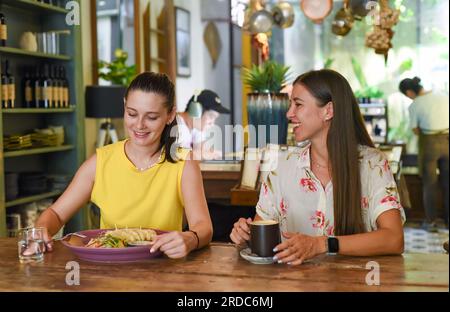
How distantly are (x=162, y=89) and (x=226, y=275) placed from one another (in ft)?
2.46

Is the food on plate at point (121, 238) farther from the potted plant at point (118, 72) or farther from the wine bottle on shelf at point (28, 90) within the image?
the potted plant at point (118, 72)

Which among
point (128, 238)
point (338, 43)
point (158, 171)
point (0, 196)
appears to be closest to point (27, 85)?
point (0, 196)

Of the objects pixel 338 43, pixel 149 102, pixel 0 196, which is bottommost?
pixel 0 196

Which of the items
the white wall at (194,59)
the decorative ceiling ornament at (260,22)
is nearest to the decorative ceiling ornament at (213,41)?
the white wall at (194,59)

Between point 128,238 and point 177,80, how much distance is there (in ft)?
17.7

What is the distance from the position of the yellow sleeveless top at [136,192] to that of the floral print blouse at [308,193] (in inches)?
12.4

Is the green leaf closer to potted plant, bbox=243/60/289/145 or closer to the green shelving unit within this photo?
potted plant, bbox=243/60/289/145

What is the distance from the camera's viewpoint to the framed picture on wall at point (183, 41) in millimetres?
7004

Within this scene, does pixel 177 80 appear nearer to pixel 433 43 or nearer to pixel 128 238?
pixel 433 43

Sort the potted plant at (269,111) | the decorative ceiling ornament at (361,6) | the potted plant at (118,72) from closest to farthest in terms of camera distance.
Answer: the potted plant at (269,111) → the decorative ceiling ornament at (361,6) → the potted plant at (118,72)

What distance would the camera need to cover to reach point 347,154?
1.97m

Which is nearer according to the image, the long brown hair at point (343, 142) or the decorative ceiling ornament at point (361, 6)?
the long brown hair at point (343, 142)

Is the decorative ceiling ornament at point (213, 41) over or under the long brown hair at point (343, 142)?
over

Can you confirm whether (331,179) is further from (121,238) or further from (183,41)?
(183,41)
